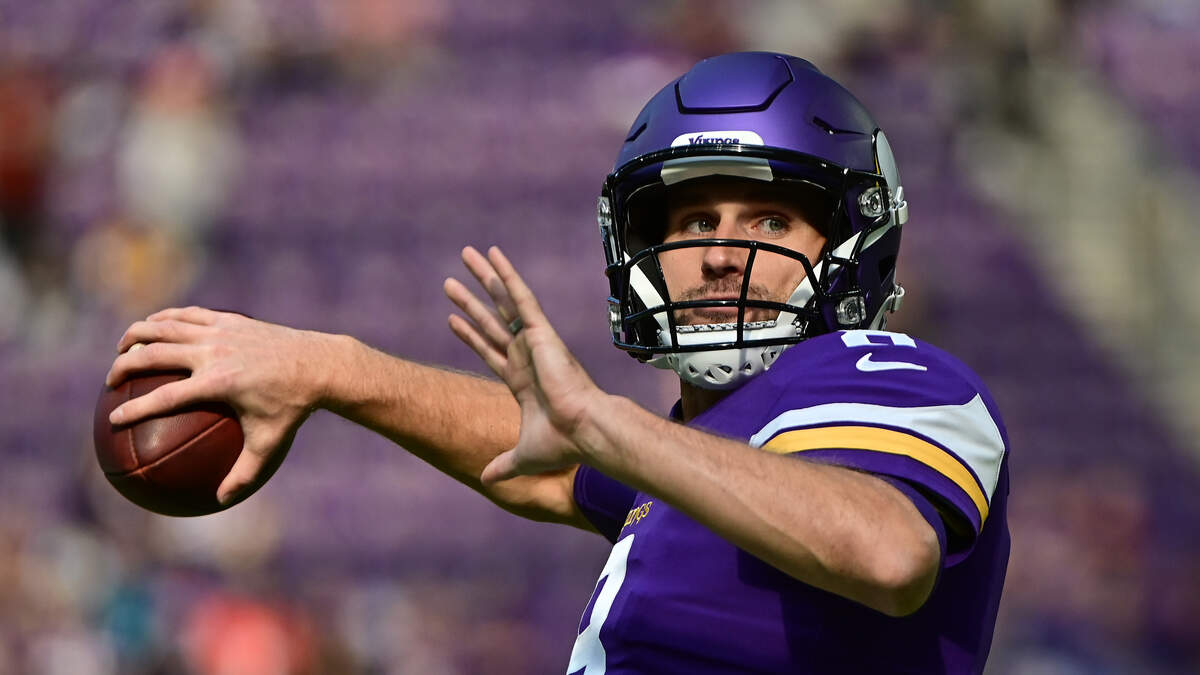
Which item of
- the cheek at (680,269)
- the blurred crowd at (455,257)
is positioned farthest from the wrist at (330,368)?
the blurred crowd at (455,257)

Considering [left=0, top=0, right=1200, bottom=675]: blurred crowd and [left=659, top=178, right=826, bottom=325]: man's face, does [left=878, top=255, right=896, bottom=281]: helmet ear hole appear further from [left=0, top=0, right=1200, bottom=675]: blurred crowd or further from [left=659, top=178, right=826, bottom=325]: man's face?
[left=0, top=0, right=1200, bottom=675]: blurred crowd

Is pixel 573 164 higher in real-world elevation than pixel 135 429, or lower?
higher

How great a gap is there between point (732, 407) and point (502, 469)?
52 centimetres

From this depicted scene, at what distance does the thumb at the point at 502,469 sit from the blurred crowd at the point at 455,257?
4134mm

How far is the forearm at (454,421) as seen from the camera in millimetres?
2787

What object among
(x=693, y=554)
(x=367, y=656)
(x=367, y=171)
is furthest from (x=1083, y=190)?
(x=693, y=554)

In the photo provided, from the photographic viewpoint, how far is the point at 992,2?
7.47 meters

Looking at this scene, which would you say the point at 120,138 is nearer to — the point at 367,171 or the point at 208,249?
the point at 208,249

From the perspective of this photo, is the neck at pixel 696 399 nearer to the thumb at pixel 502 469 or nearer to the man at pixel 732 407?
the man at pixel 732 407

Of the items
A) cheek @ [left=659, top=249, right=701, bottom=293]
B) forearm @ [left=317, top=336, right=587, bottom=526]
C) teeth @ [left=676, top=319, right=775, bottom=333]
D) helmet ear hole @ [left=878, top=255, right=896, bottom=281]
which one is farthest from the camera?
forearm @ [left=317, top=336, right=587, bottom=526]

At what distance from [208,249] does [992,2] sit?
4.14 meters

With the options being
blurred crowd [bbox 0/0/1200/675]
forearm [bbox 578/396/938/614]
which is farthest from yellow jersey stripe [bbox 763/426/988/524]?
blurred crowd [bbox 0/0/1200/675]

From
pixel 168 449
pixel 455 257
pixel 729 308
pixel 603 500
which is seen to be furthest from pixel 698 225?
pixel 455 257

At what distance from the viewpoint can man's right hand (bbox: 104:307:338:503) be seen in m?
2.43
